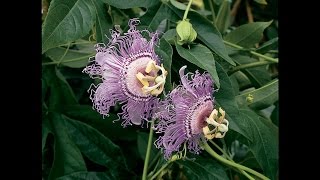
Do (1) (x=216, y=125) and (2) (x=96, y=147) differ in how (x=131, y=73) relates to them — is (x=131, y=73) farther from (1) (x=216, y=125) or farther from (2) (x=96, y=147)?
(2) (x=96, y=147)

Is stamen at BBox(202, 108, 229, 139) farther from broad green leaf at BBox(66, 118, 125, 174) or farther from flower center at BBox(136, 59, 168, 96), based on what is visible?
broad green leaf at BBox(66, 118, 125, 174)

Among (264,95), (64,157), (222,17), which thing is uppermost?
(222,17)

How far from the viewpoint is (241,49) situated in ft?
3.12

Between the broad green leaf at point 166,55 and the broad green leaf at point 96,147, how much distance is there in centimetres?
23

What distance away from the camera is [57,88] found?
1.03 metres

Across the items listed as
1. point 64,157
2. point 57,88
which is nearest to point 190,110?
point 64,157

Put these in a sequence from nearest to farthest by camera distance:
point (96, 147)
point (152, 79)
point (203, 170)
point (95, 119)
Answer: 1. point (152, 79)
2. point (203, 170)
3. point (96, 147)
4. point (95, 119)

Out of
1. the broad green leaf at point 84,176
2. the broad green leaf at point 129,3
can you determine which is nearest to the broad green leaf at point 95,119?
the broad green leaf at point 84,176

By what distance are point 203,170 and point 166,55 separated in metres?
0.19

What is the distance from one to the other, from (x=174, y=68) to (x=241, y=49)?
0.24 meters

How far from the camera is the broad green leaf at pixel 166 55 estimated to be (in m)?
0.69

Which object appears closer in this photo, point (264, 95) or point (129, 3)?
point (129, 3)

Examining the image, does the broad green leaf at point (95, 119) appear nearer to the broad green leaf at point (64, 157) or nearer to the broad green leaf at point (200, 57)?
the broad green leaf at point (64, 157)

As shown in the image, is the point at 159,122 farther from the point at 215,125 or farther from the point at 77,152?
the point at 77,152
